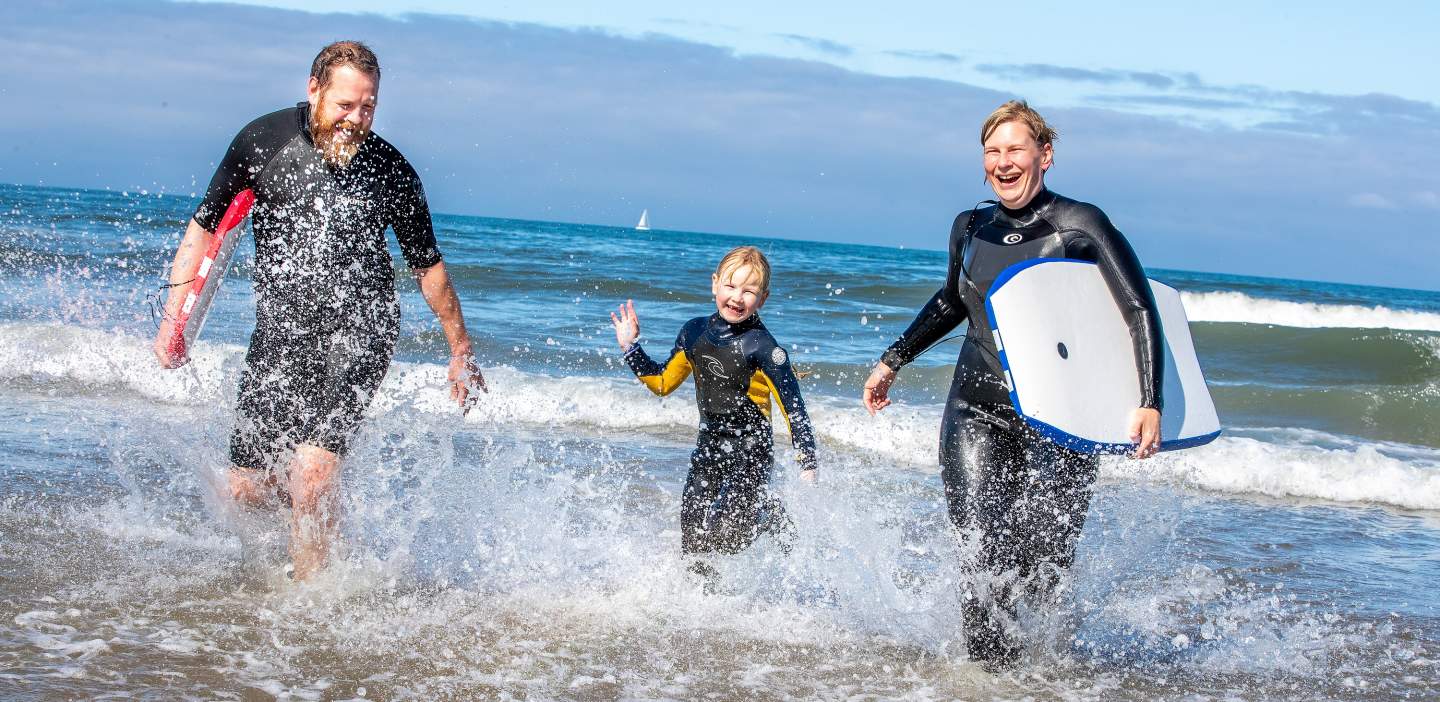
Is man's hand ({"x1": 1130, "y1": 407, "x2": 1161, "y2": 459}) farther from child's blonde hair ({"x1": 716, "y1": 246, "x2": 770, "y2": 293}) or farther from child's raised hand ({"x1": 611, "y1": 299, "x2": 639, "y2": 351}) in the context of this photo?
child's raised hand ({"x1": 611, "y1": 299, "x2": 639, "y2": 351})

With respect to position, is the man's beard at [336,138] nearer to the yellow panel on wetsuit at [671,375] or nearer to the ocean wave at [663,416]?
the yellow panel on wetsuit at [671,375]

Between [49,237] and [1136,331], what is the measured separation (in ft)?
70.3

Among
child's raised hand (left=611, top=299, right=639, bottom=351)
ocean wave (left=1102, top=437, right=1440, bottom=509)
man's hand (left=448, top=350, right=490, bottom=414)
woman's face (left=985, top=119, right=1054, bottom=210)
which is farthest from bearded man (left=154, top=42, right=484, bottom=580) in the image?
ocean wave (left=1102, top=437, right=1440, bottom=509)

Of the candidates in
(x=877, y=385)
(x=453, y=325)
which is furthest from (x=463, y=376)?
(x=877, y=385)

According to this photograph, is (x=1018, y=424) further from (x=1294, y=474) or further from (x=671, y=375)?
(x=1294, y=474)

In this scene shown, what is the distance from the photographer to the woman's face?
3846mm

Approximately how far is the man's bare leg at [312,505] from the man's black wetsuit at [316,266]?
0.06 metres

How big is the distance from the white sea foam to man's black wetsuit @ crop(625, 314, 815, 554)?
22012 millimetres

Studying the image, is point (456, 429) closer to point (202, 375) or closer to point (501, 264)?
point (202, 375)

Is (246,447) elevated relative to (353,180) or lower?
lower

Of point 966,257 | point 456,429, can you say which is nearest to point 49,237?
point 456,429

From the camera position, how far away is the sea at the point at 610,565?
3.91m

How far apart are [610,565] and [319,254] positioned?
183cm

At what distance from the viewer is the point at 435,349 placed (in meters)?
12.6
